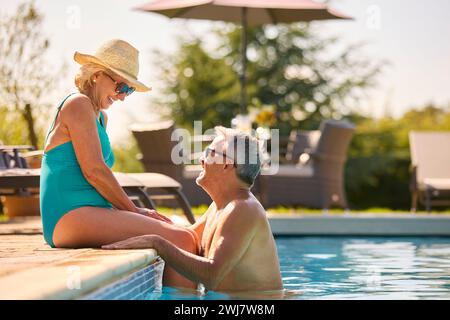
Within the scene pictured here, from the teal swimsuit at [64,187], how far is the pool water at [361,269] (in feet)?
1.82

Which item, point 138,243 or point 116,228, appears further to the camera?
point 116,228

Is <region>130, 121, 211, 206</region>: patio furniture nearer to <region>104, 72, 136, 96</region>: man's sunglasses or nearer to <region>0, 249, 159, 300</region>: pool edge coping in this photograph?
<region>104, 72, 136, 96</region>: man's sunglasses

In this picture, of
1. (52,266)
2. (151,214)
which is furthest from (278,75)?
(52,266)

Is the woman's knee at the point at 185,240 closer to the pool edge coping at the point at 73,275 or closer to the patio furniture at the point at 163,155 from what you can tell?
the pool edge coping at the point at 73,275

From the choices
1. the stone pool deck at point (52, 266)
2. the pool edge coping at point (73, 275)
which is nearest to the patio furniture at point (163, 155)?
the stone pool deck at point (52, 266)

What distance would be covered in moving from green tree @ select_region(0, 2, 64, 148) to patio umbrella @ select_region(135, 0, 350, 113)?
6.95 feet

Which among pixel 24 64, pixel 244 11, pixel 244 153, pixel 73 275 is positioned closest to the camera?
pixel 73 275

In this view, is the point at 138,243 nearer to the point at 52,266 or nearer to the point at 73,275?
the point at 52,266

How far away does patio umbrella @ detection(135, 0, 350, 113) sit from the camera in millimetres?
10523

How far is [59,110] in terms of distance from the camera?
4.09 metres

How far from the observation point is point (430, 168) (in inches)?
477

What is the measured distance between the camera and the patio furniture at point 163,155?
394 inches

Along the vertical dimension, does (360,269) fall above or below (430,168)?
below

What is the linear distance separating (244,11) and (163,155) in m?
2.48
